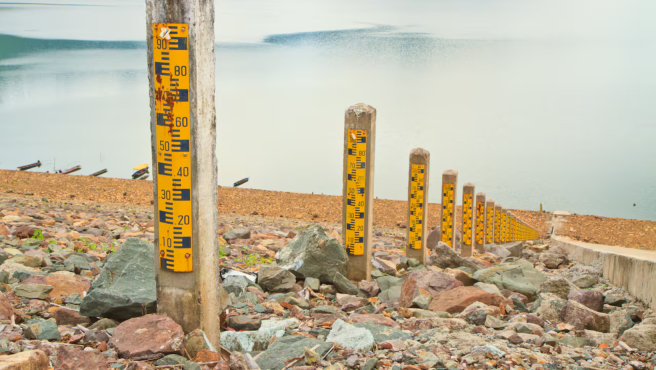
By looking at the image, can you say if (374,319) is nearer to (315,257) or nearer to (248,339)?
(248,339)

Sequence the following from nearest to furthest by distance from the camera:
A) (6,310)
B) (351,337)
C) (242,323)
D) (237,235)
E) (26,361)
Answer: (26,361), (6,310), (351,337), (242,323), (237,235)

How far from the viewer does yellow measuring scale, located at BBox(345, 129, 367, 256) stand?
7848mm

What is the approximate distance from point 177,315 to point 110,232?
600 cm

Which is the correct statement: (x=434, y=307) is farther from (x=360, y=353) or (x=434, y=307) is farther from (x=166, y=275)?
(x=166, y=275)

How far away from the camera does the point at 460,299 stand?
20.5 feet

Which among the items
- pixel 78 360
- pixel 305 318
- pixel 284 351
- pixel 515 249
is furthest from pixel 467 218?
pixel 78 360

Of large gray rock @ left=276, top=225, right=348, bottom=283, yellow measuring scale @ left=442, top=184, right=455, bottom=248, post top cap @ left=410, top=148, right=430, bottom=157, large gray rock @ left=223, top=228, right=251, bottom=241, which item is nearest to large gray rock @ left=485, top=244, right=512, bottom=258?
yellow measuring scale @ left=442, top=184, right=455, bottom=248

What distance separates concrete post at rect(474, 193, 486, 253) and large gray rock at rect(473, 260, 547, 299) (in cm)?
846

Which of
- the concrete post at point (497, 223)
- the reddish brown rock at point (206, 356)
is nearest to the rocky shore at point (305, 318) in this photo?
the reddish brown rock at point (206, 356)

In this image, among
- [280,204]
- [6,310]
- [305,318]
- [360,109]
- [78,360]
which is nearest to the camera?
[78,360]

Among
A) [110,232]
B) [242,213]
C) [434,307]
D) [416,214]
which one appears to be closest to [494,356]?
[434,307]

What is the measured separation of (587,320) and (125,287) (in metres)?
4.57

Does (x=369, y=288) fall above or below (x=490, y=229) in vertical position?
above

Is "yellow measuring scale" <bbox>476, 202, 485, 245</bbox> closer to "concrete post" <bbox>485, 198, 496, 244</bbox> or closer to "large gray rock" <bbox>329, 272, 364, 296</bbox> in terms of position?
"concrete post" <bbox>485, 198, 496, 244</bbox>
